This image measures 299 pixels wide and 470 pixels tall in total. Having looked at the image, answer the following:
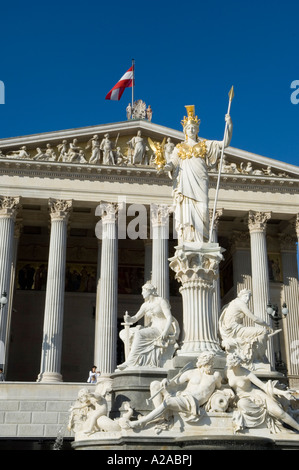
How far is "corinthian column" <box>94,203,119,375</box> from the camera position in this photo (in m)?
33.6

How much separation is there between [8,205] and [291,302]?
20124mm

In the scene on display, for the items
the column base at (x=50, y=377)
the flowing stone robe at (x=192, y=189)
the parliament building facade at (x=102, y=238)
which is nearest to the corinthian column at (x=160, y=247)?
the parliament building facade at (x=102, y=238)

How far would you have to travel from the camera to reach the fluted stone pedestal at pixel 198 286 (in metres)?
12.5

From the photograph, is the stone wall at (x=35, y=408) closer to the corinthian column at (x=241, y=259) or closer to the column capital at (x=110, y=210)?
the column capital at (x=110, y=210)

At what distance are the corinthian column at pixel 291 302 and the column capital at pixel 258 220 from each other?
18.3 feet

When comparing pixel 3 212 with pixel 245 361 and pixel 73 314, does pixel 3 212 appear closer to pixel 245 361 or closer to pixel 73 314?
pixel 73 314

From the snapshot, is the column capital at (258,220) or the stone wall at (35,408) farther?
the column capital at (258,220)

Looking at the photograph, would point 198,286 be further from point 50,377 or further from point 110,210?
point 110,210

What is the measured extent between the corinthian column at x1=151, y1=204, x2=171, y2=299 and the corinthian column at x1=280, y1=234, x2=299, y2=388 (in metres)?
9.80

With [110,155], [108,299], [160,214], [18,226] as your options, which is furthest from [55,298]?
[110,155]

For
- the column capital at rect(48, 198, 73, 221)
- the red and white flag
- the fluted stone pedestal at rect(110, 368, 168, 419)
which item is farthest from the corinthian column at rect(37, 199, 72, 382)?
the fluted stone pedestal at rect(110, 368, 168, 419)

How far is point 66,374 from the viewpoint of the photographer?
41.2 m

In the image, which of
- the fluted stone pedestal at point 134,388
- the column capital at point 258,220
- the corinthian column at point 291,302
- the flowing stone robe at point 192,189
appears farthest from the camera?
the corinthian column at point 291,302

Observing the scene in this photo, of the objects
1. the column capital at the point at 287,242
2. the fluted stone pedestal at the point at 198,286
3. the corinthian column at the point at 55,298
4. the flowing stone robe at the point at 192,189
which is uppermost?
the column capital at the point at 287,242
